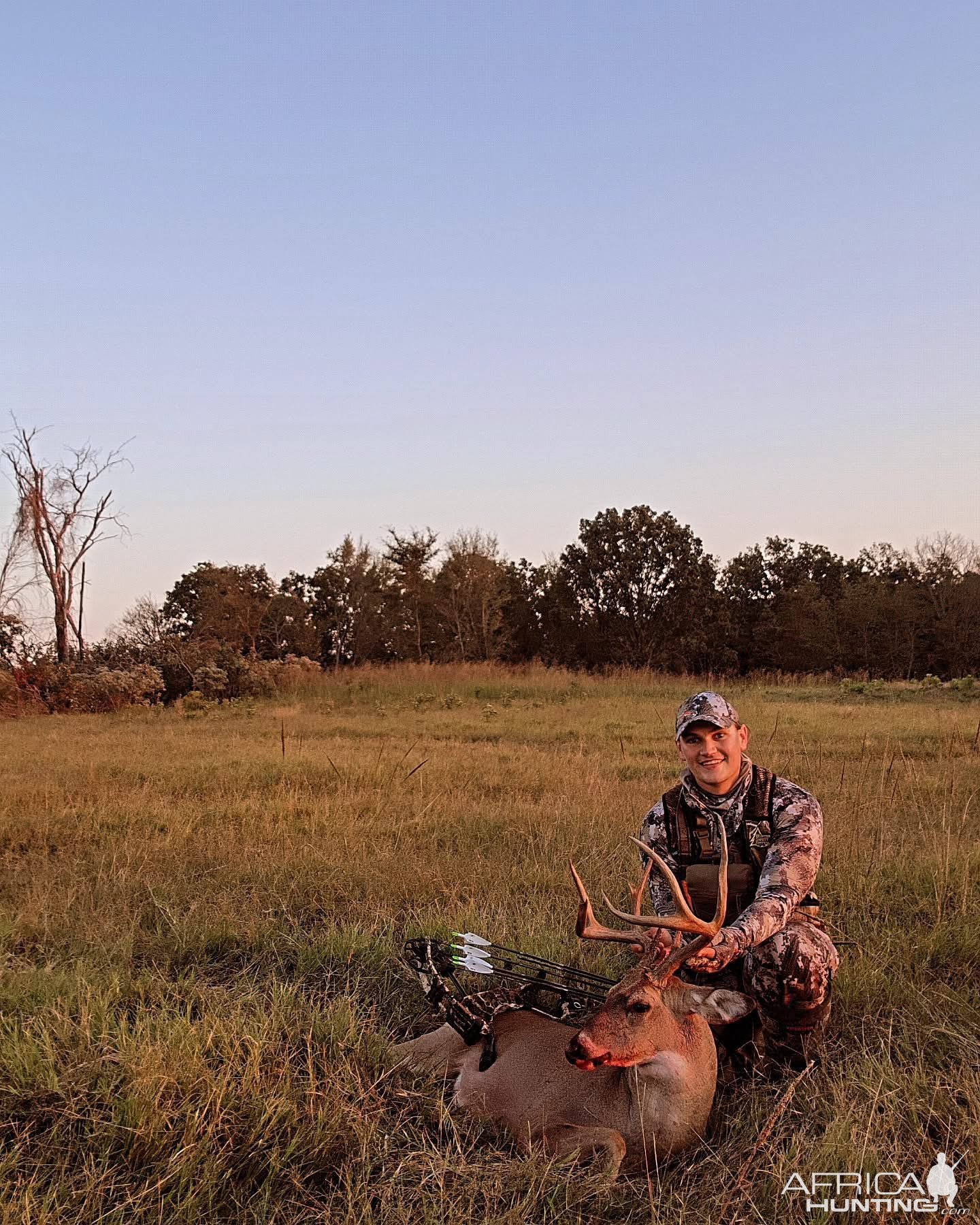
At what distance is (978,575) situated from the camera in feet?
121

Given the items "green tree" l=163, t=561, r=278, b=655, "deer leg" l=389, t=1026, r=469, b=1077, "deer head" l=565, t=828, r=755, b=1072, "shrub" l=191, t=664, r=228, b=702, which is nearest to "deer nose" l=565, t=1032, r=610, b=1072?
"deer head" l=565, t=828, r=755, b=1072

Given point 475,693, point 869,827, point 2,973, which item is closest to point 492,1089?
point 2,973

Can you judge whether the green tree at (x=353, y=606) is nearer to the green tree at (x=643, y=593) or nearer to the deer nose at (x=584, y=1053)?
the green tree at (x=643, y=593)

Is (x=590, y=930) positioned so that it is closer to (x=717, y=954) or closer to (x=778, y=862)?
(x=717, y=954)

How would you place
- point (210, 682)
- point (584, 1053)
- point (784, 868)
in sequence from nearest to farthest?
point (584, 1053) < point (784, 868) < point (210, 682)

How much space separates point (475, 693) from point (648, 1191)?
59.0 feet

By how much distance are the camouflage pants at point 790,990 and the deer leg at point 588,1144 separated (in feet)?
2.68

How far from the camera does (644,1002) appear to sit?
2.75 metres

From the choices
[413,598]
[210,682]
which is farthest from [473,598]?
[210,682]

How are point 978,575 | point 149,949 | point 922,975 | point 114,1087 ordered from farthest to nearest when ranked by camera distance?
1. point 978,575
2. point 149,949
3. point 922,975
4. point 114,1087

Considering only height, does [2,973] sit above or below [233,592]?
below

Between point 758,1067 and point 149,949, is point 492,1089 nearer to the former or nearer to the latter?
point 758,1067

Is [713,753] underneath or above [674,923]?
above

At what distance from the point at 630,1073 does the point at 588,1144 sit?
0.24 meters
